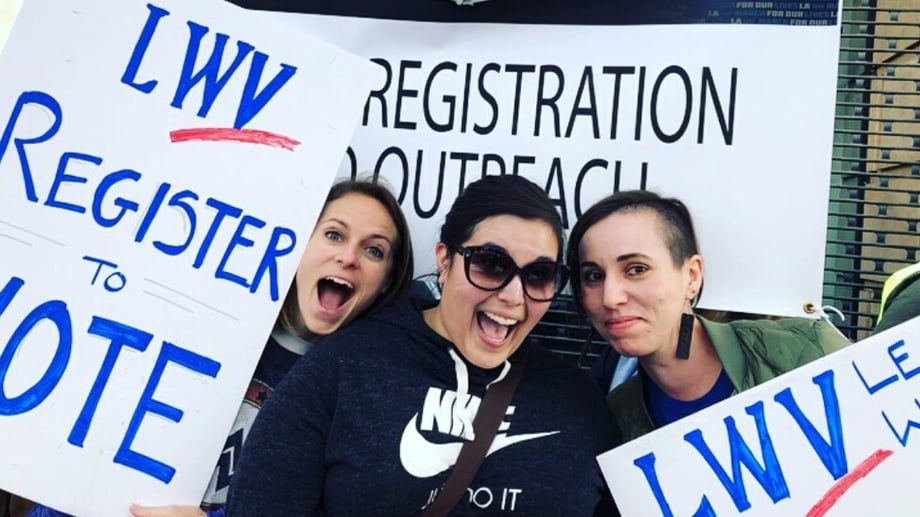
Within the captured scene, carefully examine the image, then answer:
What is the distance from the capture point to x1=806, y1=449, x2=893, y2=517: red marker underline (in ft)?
6.42

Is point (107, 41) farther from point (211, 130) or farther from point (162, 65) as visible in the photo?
point (211, 130)

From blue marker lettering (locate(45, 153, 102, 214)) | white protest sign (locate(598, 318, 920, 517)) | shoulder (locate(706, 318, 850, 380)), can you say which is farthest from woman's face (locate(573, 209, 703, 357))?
blue marker lettering (locate(45, 153, 102, 214))

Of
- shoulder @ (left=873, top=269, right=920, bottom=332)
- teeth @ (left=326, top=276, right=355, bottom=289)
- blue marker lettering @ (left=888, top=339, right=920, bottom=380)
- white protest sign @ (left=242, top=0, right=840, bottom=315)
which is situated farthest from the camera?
white protest sign @ (left=242, top=0, right=840, bottom=315)

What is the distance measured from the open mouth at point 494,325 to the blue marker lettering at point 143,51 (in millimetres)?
990

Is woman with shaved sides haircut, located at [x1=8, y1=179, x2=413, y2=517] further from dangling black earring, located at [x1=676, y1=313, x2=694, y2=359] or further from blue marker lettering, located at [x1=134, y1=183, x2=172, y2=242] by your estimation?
dangling black earring, located at [x1=676, y1=313, x2=694, y2=359]

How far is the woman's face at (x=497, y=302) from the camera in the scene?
6.57 feet

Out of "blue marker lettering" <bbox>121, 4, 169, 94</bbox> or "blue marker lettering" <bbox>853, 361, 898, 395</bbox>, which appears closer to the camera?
"blue marker lettering" <bbox>853, 361, 898, 395</bbox>

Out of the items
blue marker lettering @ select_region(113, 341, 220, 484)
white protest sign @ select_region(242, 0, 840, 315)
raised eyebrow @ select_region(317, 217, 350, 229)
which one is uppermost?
white protest sign @ select_region(242, 0, 840, 315)

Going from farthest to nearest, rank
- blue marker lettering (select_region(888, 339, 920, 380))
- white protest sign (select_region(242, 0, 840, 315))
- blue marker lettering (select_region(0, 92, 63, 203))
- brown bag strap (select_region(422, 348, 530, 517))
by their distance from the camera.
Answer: white protest sign (select_region(242, 0, 840, 315)), blue marker lettering (select_region(0, 92, 63, 203)), blue marker lettering (select_region(888, 339, 920, 380)), brown bag strap (select_region(422, 348, 530, 517))

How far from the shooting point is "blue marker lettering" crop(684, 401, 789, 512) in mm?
1971

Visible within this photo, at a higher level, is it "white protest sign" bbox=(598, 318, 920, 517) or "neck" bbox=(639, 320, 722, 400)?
"neck" bbox=(639, 320, 722, 400)

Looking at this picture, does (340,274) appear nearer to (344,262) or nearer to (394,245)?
(344,262)

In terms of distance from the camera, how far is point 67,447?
205 centimetres

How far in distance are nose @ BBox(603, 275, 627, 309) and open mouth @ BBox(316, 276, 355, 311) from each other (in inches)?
26.3
